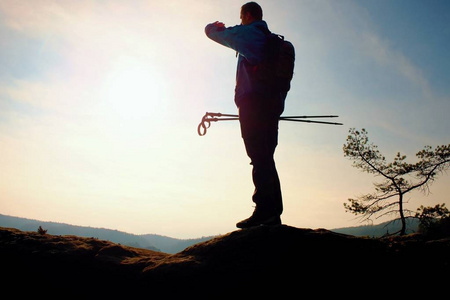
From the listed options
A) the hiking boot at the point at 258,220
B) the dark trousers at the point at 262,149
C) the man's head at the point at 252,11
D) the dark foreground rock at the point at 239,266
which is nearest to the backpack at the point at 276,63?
the dark trousers at the point at 262,149

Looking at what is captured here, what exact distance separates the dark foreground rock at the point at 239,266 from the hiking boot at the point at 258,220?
1.12ft

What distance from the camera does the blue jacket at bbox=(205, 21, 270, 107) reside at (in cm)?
428

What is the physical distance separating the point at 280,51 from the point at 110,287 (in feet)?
12.4

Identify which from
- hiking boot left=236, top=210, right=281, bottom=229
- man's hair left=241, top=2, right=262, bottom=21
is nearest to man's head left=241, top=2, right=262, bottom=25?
man's hair left=241, top=2, right=262, bottom=21

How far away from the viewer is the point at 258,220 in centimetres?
421

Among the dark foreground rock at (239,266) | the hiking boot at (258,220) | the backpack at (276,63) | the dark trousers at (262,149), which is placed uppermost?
the backpack at (276,63)

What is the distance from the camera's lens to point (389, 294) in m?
2.72

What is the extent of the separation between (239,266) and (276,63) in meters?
2.82

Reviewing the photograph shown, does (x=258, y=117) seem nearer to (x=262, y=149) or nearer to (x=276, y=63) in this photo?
(x=262, y=149)

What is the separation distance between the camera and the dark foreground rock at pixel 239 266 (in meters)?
2.93

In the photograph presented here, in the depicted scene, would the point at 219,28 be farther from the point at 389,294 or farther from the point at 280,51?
the point at 389,294

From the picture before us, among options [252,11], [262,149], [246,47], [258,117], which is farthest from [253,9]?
[262,149]

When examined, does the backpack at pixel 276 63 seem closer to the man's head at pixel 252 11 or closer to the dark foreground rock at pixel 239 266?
the man's head at pixel 252 11

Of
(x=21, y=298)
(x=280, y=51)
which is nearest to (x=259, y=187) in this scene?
(x=280, y=51)
